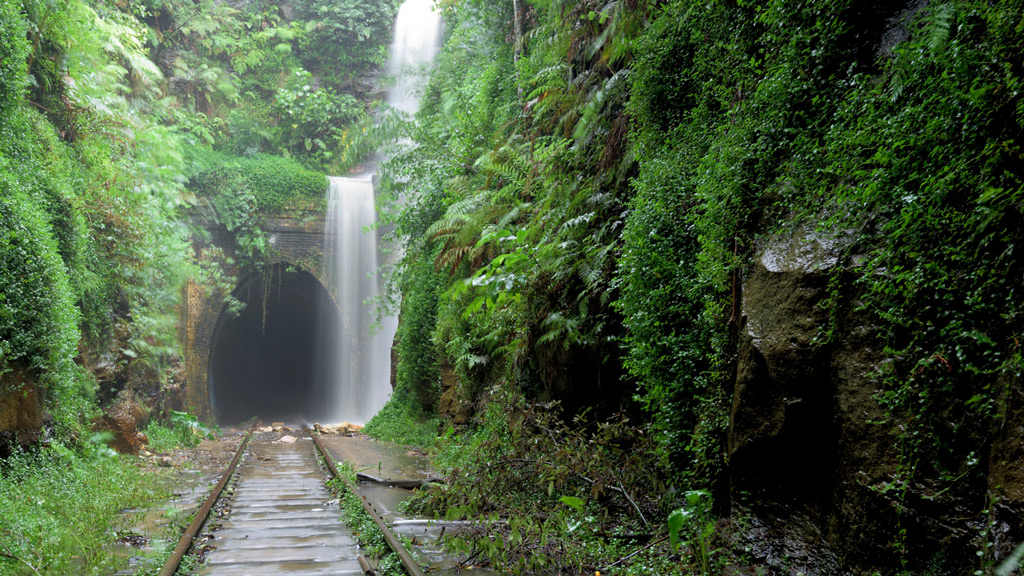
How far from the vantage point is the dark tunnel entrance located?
21781 millimetres

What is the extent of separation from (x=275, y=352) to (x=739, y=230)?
84.3ft

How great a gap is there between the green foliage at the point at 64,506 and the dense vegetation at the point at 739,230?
2923 millimetres

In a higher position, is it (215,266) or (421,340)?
(215,266)

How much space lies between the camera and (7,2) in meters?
7.75

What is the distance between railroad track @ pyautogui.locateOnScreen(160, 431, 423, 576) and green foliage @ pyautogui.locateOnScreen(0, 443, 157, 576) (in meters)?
0.70

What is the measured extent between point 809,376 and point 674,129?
271cm

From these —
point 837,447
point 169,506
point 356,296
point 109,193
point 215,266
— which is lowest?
point 169,506

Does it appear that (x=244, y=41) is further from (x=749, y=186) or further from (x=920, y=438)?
(x=920, y=438)

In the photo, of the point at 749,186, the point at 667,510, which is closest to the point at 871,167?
the point at 749,186

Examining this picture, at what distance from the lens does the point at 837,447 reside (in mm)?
3393

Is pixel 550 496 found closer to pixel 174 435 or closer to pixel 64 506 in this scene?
pixel 64 506

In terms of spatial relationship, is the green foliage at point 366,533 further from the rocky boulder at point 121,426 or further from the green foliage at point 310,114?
the green foliage at point 310,114

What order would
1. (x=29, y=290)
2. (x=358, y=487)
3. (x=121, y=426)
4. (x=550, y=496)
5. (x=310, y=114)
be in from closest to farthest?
(x=550, y=496)
(x=29, y=290)
(x=358, y=487)
(x=121, y=426)
(x=310, y=114)

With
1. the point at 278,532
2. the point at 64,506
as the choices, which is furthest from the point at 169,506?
the point at 278,532
